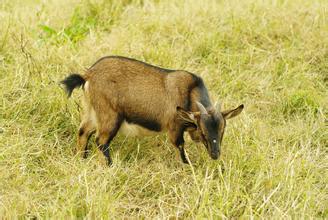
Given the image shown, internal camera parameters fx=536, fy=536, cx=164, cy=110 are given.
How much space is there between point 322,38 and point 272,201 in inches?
140

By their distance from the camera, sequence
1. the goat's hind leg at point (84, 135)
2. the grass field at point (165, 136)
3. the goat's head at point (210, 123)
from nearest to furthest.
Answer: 1. the grass field at point (165, 136)
2. the goat's head at point (210, 123)
3. the goat's hind leg at point (84, 135)

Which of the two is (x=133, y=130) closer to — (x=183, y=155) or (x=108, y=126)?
(x=108, y=126)

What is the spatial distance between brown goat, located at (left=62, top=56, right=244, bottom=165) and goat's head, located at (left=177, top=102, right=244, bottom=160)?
15 centimetres

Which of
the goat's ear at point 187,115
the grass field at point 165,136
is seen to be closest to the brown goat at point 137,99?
the goat's ear at point 187,115

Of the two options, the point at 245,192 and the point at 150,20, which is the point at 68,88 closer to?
the point at 245,192

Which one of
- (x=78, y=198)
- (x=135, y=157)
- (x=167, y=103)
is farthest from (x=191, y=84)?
(x=78, y=198)

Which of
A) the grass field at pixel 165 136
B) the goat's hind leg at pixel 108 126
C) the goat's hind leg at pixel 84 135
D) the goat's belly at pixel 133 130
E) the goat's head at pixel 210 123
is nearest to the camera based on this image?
the grass field at pixel 165 136

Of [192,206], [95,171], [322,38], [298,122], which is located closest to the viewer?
[192,206]

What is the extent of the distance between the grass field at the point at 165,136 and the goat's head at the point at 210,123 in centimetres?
26

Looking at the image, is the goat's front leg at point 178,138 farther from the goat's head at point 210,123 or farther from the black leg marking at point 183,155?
the goat's head at point 210,123

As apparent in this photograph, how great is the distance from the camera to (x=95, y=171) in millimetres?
4988

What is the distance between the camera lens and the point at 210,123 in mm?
4859

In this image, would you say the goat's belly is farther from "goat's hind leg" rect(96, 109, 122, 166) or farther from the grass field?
the grass field

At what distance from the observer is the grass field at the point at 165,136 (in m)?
4.65
